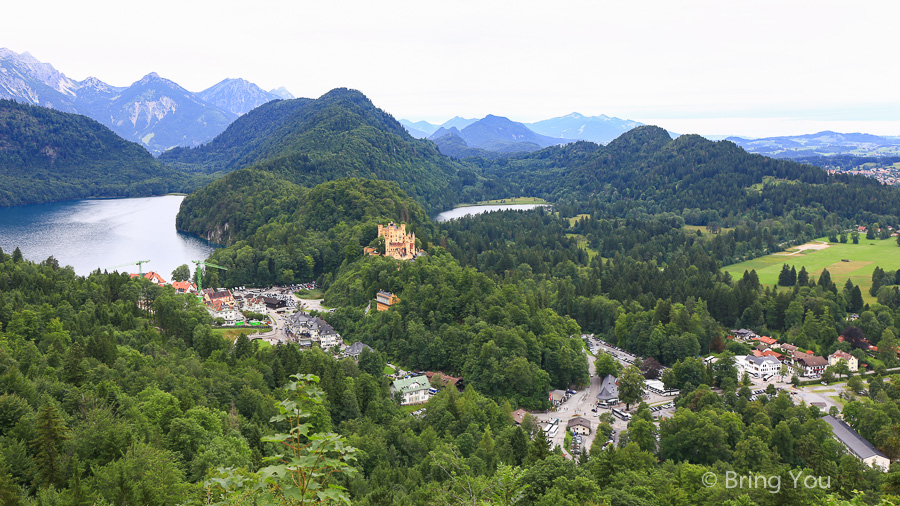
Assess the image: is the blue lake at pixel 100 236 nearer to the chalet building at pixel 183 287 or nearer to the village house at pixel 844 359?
the chalet building at pixel 183 287

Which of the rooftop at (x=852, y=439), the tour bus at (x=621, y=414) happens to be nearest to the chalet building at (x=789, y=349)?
the rooftop at (x=852, y=439)

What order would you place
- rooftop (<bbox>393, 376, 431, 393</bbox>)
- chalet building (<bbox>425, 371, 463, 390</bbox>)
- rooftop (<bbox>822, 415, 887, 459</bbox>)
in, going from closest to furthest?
1. rooftop (<bbox>822, 415, 887, 459</bbox>)
2. rooftop (<bbox>393, 376, 431, 393</bbox>)
3. chalet building (<bbox>425, 371, 463, 390</bbox>)

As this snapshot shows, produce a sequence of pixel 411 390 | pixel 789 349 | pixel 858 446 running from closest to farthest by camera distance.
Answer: pixel 858 446 → pixel 411 390 → pixel 789 349

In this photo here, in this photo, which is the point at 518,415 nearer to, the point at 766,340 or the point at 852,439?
the point at 852,439

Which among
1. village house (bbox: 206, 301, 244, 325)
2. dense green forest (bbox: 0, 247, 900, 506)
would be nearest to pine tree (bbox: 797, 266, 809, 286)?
dense green forest (bbox: 0, 247, 900, 506)

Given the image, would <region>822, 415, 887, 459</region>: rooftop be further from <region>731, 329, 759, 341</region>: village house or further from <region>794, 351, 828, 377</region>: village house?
<region>731, 329, 759, 341</region>: village house

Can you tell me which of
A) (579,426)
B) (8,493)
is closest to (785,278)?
(579,426)

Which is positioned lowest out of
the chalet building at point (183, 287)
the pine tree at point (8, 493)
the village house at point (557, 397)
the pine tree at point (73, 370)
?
the village house at point (557, 397)
